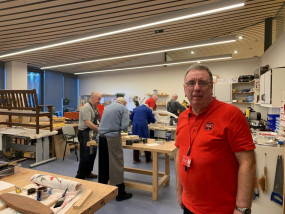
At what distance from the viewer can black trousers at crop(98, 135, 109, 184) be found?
3159mm

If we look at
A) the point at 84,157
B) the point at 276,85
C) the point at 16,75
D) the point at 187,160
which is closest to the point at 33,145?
the point at 84,157

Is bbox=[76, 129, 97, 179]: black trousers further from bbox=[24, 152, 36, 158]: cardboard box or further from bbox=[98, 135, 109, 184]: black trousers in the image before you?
bbox=[24, 152, 36, 158]: cardboard box

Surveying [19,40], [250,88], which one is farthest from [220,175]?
[250,88]

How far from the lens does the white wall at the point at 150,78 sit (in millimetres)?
8219

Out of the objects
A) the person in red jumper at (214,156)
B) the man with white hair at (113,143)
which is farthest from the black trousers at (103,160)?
the person in red jumper at (214,156)

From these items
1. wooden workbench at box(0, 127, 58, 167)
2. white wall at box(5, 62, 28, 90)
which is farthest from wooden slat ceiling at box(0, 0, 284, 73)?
wooden workbench at box(0, 127, 58, 167)

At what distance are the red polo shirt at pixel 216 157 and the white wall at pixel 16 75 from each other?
9228mm

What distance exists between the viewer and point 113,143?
3.10 metres

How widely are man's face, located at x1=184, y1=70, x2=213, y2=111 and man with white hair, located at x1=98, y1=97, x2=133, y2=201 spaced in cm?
195

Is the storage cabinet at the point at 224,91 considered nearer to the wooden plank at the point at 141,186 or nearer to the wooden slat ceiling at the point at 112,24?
the wooden slat ceiling at the point at 112,24

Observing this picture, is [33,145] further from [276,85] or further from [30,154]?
[276,85]

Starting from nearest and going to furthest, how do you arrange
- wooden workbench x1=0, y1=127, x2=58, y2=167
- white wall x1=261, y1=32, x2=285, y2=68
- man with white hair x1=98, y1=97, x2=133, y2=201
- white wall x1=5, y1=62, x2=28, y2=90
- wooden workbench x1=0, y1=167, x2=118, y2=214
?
wooden workbench x1=0, y1=167, x2=118, y2=214 < man with white hair x1=98, y1=97, x2=133, y2=201 < white wall x1=261, y1=32, x2=285, y2=68 < wooden workbench x1=0, y1=127, x2=58, y2=167 < white wall x1=5, y1=62, x2=28, y2=90

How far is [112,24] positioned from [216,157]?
14.5 ft

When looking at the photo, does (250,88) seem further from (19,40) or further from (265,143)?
(19,40)
